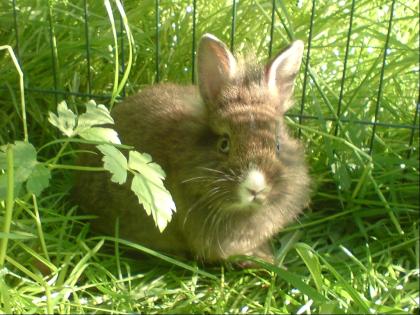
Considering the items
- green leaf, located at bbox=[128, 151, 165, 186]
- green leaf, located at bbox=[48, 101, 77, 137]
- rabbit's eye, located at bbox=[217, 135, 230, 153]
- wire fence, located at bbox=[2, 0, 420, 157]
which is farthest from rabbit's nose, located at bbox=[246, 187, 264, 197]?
wire fence, located at bbox=[2, 0, 420, 157]

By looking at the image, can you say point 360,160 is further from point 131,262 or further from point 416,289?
point 131,262

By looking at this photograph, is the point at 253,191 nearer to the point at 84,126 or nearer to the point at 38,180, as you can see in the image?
the point at 84,126

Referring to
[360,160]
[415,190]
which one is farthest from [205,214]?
[415,190]

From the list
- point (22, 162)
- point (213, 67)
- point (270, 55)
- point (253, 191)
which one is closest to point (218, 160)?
point (253, 191)

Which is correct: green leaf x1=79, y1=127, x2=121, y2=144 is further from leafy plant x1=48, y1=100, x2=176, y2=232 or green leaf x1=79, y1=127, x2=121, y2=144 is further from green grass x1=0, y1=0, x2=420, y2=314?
green grass x1=0, y1=0, x2=420, y2=314

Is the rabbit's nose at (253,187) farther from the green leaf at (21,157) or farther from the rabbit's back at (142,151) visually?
the green leaf at (21,157)

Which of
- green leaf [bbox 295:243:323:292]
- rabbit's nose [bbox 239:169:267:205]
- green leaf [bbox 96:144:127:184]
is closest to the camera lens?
green leaf [bbox 96:144:127:184]
